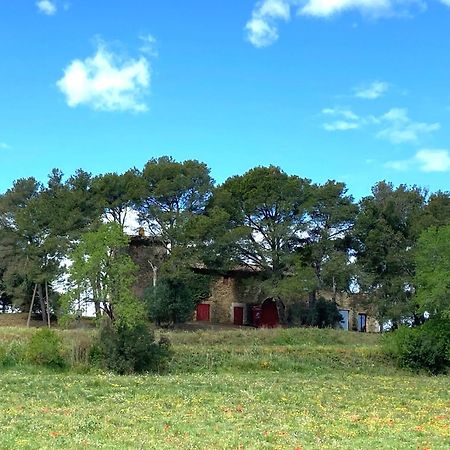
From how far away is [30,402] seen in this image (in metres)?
17.0

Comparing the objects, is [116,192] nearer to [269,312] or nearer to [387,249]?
[269,312]

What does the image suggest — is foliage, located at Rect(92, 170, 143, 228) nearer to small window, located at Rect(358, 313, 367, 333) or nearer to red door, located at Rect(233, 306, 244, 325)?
red door, located at Rect(233, 306, 244, 325)

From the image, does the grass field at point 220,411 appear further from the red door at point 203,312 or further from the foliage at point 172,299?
the red door at point 203,312

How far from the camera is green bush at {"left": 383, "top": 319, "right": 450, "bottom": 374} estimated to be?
36375 mm

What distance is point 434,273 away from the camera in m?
36.4

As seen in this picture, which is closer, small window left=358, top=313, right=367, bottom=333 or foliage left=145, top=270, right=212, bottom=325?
foliage left=145, top=270, right=212, bottom=325

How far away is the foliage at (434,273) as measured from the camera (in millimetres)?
35656

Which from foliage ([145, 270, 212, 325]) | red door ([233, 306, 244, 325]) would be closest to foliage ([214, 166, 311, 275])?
foliage ([145, 270, 212, 325])

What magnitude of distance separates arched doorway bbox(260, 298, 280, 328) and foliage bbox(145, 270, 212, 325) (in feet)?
33.5

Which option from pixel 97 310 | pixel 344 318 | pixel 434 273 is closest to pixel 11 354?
pixel 97 310

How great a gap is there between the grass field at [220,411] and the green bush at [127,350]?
4.46 feet

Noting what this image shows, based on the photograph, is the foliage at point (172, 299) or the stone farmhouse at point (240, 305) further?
the stone farmhouse at point (240, 305)

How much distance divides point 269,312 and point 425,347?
24.8m

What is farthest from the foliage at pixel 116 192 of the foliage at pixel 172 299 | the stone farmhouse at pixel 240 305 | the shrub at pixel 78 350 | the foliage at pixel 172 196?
the shrub at pixel 78 350
